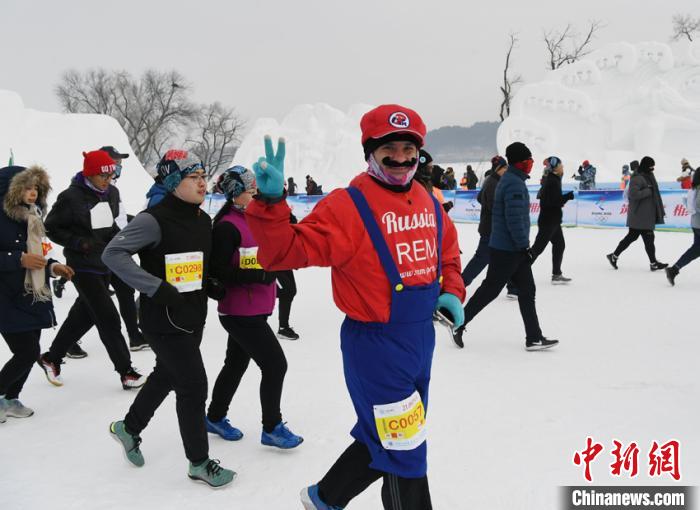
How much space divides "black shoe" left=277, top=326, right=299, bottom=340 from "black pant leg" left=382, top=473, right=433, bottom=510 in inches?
150

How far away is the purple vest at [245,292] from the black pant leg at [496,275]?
107 inches

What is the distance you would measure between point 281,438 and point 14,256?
7.36ft

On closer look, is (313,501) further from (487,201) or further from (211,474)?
(487,201)

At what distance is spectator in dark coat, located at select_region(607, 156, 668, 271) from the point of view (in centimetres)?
840

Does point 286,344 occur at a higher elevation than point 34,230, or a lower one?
lower

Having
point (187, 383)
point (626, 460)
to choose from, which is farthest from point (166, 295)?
point (626, 460)

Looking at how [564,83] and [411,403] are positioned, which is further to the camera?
[564,83]

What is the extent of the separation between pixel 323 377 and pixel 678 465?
2.64 metres

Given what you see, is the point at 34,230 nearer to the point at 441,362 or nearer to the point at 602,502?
the point at 441,362

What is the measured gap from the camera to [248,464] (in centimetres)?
326

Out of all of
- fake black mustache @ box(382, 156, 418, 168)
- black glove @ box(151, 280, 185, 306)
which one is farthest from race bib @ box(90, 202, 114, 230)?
fake black mustache @ box(382, 156, 418, 168)

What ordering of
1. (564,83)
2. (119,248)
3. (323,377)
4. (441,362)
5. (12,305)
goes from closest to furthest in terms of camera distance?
(119,248) → (12,305) → (323,377) → (441,362) → (564,83)

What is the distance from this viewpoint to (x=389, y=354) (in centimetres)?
210

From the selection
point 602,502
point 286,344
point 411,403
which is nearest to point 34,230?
point 286,344
